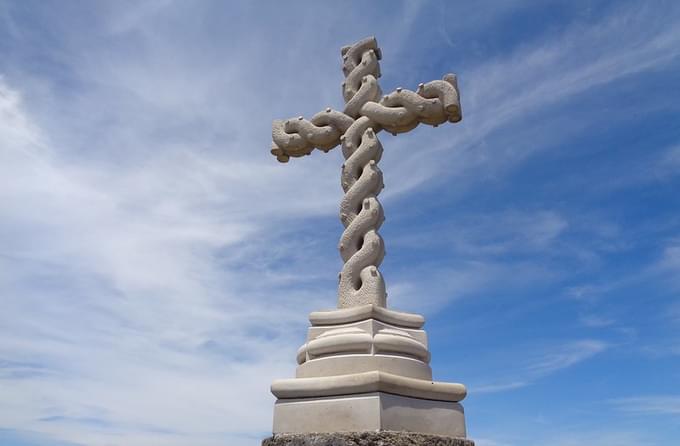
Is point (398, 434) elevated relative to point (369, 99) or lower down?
lower down

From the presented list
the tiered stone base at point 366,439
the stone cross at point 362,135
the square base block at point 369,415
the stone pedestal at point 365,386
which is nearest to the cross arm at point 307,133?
the stone cross at point 362,135

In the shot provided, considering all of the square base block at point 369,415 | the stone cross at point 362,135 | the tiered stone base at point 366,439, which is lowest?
the tiered stone base at point 366,439

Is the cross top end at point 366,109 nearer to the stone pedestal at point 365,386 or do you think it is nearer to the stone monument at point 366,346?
the stone monument at point 366,346

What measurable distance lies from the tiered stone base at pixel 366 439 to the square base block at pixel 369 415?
3.0 inches

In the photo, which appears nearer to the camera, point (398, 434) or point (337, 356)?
point (398, 434)

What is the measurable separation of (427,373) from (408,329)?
41 centimetres

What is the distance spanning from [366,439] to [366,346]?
718 mm

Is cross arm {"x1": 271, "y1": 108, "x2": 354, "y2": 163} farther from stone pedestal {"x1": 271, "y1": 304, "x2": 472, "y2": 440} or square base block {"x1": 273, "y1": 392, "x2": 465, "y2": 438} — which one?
square base block {"x1": 273, "y1": 392, "x2": 465, "y2": 438}

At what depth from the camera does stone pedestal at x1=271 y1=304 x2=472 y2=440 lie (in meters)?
3.98

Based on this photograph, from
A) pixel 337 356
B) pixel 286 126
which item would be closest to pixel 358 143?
pixel 286 126

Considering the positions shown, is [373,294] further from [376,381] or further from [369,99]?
[369,99]

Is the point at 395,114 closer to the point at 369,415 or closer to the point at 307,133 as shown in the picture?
the point at 307,133

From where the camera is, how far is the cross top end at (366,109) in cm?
558

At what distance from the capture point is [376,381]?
13.0 ft
